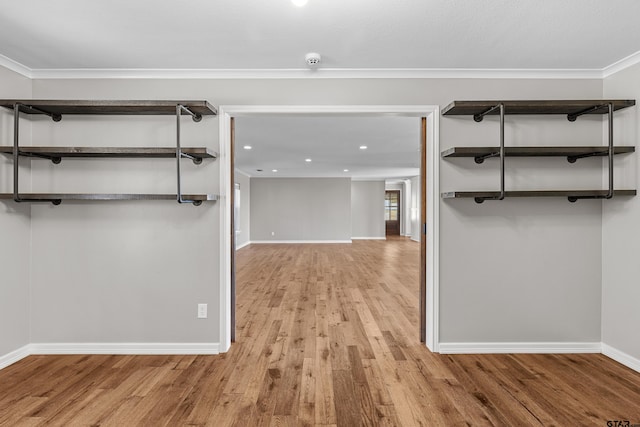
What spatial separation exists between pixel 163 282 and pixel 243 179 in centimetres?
835

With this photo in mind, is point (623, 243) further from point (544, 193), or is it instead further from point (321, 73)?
point (321, 73)

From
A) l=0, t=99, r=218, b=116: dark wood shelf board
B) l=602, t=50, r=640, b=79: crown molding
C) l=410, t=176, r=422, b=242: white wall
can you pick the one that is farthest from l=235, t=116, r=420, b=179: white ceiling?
l=410, t=176, r=422, b=242: white wall

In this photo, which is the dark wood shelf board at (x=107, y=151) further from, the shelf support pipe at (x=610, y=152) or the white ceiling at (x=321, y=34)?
the shelf support pipe at (x=610, y=152)

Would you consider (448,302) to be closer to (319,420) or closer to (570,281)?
(570,281)

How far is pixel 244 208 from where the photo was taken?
1106cm

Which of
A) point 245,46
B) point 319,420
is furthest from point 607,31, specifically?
point 319,420

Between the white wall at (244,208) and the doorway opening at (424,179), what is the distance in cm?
740

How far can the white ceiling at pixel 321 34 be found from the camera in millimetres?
1919

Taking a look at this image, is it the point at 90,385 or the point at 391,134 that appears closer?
the point at 90,385

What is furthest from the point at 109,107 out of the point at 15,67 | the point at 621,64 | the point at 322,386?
the point at 621,64

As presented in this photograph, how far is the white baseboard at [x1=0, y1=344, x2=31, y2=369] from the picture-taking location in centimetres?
256

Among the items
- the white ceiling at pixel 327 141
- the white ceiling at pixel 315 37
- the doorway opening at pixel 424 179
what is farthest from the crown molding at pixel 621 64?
the white ceiling at pixel 327 141

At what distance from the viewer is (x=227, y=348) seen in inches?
113

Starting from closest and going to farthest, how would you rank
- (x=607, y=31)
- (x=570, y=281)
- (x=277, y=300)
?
(x=607, y=31) → (x=570, y=281) → (x=277, y=300)
